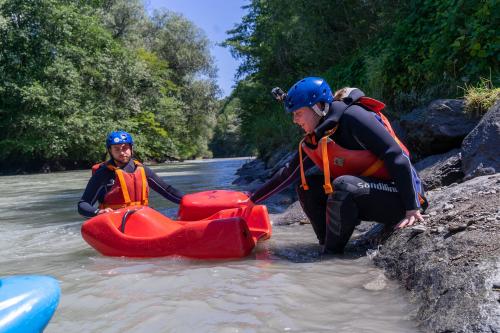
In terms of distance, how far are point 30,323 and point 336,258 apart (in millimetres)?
2191

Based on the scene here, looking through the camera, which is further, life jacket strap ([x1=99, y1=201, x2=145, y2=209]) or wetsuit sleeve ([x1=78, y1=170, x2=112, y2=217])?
life jacket strap ([x1=99, y1=201, x2=145, y2=209])

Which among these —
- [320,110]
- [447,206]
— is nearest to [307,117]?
[320,110]

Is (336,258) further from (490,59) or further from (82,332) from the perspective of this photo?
(490,59)

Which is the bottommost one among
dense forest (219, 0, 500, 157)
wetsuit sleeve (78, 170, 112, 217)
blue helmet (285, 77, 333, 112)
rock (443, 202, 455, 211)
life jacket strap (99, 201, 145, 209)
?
life jacket strap (99, 201, 145, 209)

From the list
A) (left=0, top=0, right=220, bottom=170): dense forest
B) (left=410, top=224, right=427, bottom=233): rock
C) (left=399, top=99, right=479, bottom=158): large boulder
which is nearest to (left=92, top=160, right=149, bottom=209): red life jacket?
(left=410, top=224, right=427, bottom=233): rock

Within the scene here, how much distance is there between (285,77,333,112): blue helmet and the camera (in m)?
3.20

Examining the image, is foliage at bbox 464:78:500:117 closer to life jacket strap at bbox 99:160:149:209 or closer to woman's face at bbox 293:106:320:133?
woman's face at bbox 293:106:320:133

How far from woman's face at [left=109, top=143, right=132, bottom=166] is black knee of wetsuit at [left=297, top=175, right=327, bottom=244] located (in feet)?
Result: 6.37

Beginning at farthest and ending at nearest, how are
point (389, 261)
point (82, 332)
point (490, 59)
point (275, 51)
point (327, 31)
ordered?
point (275, 51) → point (327, 31) → point (490, 59) → point (389, 261) → point (82, 332)

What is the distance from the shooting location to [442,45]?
6445 mm

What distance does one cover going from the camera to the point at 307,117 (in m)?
3.28

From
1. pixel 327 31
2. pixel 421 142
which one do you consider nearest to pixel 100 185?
pixel 421 142

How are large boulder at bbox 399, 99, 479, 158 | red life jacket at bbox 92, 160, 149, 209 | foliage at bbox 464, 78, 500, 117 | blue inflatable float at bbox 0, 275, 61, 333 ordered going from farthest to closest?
large boulder at bbox 399, 99, 479, 158
foliage at bbox 464, 78, 500, 117
red life jacket at bbox 92, 160, 149, 209
blue inflatable float at bbox 0, 275, 61, 333

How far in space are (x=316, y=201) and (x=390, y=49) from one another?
5.25 meters
